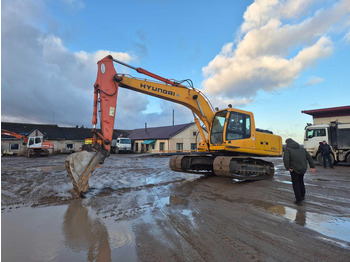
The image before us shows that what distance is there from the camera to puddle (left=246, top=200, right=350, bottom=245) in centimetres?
346

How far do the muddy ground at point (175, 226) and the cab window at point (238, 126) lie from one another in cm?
257

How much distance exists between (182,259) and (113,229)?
5.00ft

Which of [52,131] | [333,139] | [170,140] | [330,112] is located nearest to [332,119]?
[330,112]

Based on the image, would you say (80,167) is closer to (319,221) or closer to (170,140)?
(319,221)

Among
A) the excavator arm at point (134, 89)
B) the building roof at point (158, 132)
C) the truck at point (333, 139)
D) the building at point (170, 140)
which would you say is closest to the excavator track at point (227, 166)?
the excavator arm at point (134, 89)

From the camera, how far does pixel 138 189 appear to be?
7.02 metres

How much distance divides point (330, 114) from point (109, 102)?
25.9 meters

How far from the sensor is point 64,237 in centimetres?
343

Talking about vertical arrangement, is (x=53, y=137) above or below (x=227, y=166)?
above

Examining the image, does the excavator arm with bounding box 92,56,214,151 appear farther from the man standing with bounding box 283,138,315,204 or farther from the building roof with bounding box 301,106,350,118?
the building roof with bounding box 301,106,350,118

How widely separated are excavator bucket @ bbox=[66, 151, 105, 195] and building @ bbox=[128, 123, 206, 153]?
92.2 feet

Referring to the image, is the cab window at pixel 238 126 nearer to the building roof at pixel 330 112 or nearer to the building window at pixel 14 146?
the building roof at pixel 330 112

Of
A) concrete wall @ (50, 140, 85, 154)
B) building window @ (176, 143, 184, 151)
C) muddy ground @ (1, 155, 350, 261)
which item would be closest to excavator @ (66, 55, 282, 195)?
muddy ground @ (1, 155, 350, 261)

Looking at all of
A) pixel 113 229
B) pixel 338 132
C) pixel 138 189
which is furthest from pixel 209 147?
pixel 338 132
